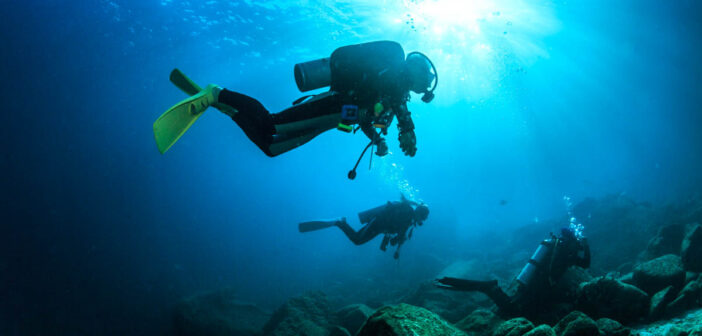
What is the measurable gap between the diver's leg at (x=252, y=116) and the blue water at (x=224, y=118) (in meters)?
18.1

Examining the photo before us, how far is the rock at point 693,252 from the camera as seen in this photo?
268 inches

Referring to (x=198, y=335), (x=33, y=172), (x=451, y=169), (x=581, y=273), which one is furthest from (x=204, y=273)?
(x=451, y=169)

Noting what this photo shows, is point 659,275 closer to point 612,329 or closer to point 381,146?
point 612,329

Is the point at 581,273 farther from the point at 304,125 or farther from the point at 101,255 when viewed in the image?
the point at 101,255

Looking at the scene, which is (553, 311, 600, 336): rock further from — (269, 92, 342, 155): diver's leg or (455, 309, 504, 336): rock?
(269, 92, 342, 155): diver's leg

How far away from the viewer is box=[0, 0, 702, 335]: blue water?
74.2ft

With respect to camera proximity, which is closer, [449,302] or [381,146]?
[381,146]

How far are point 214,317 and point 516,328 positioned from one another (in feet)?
43.5

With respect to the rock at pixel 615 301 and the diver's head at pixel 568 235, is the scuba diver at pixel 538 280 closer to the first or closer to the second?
the diver's head at pixel 568 235

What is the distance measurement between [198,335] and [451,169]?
356 ft

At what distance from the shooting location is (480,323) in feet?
17.9

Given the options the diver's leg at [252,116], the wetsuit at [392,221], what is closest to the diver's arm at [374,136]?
the diver's leg at [252,116]

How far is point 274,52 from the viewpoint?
27406mm

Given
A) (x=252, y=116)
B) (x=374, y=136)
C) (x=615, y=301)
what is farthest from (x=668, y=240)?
(x=252, y=116)
